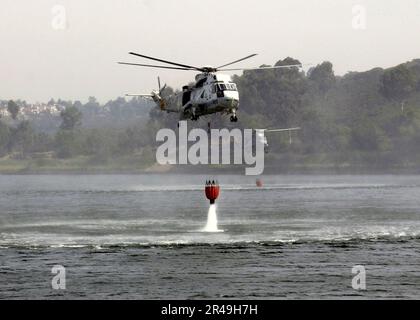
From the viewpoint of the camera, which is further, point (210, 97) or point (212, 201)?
point (212, 201)

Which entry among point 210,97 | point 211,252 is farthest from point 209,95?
point 211,252

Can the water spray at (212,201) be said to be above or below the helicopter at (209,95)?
below

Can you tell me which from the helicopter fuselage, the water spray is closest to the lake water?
the water spray

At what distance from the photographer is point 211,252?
6456 centimetres

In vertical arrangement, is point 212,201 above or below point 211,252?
above

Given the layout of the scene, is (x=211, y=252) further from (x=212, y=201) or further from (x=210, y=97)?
(x=210, y=97)

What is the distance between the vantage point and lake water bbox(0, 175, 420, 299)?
51.7 metres

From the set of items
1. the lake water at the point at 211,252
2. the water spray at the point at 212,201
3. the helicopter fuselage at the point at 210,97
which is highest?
the helicopter fuselage at the point at 210,97

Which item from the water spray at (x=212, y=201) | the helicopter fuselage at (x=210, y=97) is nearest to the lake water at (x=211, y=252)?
the water spray at (x=212, y=201)

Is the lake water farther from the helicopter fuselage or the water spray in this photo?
the helicopter fuselage

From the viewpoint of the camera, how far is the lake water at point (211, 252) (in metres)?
51.7

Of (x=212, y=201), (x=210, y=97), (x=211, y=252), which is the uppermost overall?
(x=210, y=97)

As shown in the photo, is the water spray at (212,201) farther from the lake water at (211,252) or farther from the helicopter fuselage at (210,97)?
the helicopter fuselage at (210,97)

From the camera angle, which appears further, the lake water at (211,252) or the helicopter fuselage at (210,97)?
the helicopter fuselage at (210,97)
